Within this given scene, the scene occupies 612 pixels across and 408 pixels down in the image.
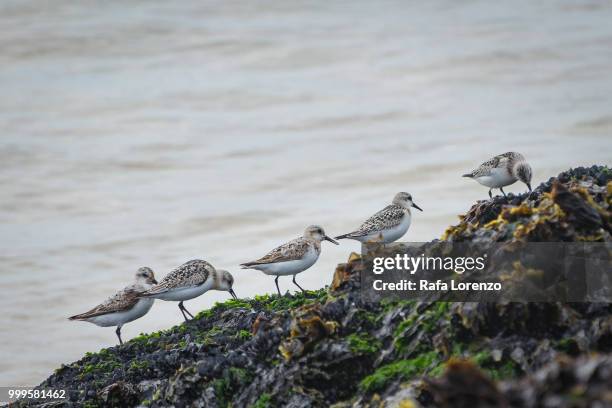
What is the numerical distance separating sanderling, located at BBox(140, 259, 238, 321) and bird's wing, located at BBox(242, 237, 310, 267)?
1.65 ft

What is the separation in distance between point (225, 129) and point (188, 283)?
17.9 meters

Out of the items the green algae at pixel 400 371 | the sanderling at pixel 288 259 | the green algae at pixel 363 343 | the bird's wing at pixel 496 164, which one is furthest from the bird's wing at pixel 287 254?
the green algae at pixel 400 371

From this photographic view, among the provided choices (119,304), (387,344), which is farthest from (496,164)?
(387,344)

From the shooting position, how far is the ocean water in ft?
74.2

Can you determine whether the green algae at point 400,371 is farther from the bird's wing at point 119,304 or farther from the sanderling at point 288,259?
the bird's wing at point 119,304

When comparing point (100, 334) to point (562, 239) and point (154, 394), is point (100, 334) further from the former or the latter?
point (562, 239)

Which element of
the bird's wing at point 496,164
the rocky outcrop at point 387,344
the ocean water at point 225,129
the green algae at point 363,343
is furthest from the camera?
the ocean water at point 225,129

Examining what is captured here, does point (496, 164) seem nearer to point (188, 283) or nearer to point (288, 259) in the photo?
point (288, 259)

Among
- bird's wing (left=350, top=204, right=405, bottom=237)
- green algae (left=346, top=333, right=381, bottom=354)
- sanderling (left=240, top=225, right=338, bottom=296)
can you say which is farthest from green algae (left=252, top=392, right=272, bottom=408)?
bird's wing (left=350, top=204, right=405, bottom=237)

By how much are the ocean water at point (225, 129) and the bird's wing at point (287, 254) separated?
17.6ft

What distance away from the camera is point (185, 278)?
14.1 m

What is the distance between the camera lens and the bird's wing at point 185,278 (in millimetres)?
13836

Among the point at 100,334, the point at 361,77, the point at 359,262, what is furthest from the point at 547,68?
the point at 359,262

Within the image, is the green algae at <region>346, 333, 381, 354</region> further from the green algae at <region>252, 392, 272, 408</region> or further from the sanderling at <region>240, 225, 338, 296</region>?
the sanderling at <region>240, 225, 338, 296</region>
